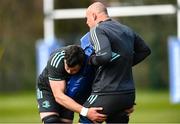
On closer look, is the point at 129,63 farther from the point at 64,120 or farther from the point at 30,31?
the point at 30,31

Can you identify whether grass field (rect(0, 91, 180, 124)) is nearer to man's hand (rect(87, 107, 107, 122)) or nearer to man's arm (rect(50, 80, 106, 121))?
man's arm (rect(50, 80, 106, 121))

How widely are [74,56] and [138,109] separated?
487 inches

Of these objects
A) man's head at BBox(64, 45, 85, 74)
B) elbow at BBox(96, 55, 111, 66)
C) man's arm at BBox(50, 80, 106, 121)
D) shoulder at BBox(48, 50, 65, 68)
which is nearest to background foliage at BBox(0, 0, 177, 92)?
shoulder at BBox(48, 50, 65, 68)

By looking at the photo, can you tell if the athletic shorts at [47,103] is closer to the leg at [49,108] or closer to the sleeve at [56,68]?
the leg at [49,108]

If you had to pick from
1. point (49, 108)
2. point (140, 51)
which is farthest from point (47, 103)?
point (140, 51)

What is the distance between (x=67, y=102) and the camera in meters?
11.8

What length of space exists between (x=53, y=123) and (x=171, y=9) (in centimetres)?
1195

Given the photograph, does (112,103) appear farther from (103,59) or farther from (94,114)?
(103,59)

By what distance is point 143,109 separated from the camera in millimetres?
23812

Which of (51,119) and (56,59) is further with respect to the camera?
(51,119)

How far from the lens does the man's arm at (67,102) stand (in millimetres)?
11750

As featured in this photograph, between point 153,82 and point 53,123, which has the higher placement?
point 153,82

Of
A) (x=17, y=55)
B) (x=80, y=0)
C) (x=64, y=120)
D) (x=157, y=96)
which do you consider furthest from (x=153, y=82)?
(x=64, y=120)

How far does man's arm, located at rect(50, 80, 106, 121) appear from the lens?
1175 centimetres
